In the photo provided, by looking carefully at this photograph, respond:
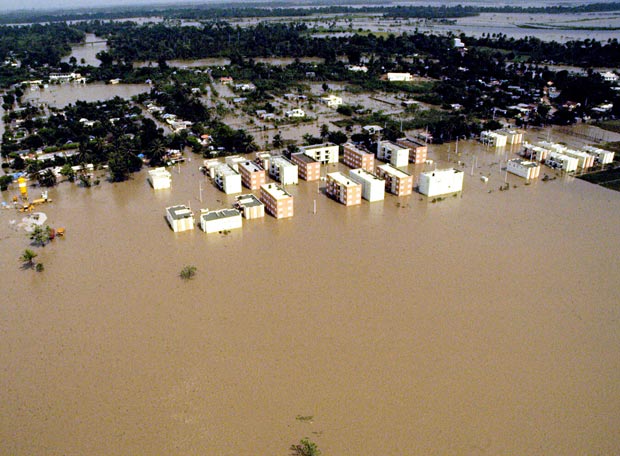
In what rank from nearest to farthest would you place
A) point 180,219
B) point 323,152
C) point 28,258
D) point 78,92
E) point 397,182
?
point 28,258 → point 180,219 → point 397,182 → point 323,152 → point 78,92

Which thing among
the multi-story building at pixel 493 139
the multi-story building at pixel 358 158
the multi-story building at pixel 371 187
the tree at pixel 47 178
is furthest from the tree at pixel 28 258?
the multi-story building at pixel 493 139

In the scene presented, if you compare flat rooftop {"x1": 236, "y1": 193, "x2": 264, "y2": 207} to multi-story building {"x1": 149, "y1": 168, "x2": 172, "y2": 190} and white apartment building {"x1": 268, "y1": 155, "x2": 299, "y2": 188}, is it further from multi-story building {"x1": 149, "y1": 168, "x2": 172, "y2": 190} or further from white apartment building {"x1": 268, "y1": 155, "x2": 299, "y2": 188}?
multi-story building {"x1": 149, "y1": 168, "x2": 172, "y2": 190}

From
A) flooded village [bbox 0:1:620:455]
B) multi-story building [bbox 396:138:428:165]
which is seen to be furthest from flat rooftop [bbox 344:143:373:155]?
multi-story building [bbox 396:138:428:165]

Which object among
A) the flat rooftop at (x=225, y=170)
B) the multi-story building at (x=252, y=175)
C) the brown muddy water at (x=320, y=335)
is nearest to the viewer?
the brown muddy water at (x=320, y=335)

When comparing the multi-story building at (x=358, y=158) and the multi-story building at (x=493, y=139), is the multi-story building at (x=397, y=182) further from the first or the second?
the multi-story building at (x=493, y=139)

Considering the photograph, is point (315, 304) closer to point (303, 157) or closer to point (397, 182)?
point (397, 182)

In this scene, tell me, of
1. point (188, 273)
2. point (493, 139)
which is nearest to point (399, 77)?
point (493, 139)

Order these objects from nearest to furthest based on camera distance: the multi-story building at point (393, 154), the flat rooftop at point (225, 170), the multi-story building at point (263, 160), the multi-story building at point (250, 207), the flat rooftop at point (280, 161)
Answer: the multi-story building at point (250, 207)
the flat rooftop at point (225, 170)
the flat rooftop at point (280, 161)
the multi-story building at point (263, 160)
the multi-story building at point (393, 154)
